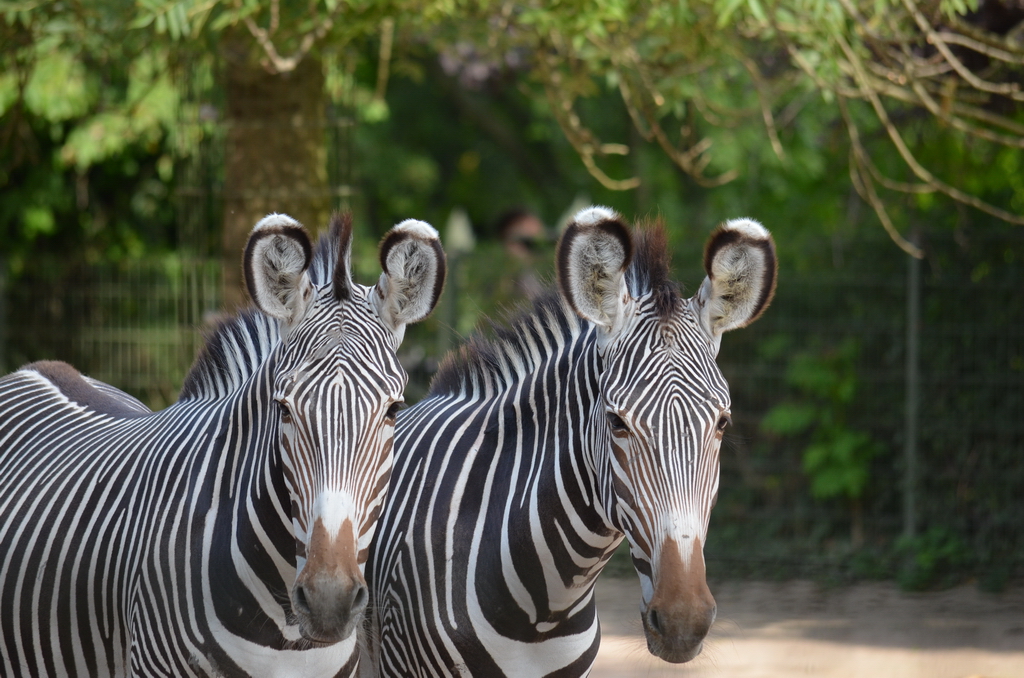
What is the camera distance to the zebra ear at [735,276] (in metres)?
2.82

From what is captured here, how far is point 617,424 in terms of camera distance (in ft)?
8.70

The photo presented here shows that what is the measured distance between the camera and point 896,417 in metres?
7.75

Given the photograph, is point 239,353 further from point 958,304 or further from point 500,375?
point 958,304

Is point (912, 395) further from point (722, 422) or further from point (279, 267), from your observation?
point (279, 267)

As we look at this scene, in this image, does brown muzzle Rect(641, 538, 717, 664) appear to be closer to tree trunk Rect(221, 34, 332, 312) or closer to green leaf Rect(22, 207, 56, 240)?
tree trunk Rect(221, 34, 332, 312)

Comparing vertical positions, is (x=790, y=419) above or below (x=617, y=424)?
below

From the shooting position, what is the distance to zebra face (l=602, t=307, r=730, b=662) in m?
2.49

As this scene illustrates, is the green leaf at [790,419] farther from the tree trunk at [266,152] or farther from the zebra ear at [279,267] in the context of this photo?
the zebra ear at [279,267]

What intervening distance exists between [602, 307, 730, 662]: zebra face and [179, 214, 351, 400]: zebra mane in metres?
0.94

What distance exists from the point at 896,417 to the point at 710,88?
10.1 feet

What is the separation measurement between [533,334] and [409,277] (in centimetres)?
64

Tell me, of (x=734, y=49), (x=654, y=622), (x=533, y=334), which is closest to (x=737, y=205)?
(x=734, y=49)

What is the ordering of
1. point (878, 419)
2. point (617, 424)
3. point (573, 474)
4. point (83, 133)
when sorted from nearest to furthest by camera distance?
point (617, 424) → point (573, 474) → point (878, 419) → point (83, 133)

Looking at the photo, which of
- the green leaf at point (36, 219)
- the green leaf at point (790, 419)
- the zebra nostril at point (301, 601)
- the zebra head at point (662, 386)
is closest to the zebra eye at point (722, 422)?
the zebra head at point (662, 386)
